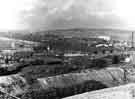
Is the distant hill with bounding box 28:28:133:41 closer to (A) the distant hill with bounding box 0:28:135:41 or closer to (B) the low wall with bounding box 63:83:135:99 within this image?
(A) the distant hill with bounding box 0:28:135:41

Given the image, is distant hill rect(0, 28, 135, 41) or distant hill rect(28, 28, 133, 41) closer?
distant hill rect(0, 28, 135, 41)

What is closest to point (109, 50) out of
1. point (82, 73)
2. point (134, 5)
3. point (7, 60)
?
point (82, 73)

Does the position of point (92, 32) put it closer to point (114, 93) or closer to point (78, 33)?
point (78, 33)

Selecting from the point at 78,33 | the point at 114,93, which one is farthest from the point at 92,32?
the point at 114,93

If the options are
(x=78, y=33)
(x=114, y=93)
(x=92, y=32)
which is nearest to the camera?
(x=78, y=33)

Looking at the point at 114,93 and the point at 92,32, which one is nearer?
the point at 92,32

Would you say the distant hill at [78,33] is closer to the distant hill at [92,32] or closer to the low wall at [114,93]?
the distant hill at [92,32]

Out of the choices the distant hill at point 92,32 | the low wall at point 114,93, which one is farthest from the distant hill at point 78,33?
the low wall at point 114,93

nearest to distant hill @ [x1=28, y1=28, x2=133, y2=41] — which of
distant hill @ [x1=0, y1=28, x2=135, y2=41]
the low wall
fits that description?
distant hill @ [x1=0, y1=28, x2=135, y2=41]

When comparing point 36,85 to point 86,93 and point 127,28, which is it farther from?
point 127,28

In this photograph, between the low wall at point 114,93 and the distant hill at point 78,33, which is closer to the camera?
the distant hill at point 78,33

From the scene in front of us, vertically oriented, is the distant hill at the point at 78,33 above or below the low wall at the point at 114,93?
above

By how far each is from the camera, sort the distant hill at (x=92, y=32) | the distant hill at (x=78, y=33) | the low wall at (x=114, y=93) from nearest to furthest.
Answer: the distant hill at (x=78, y=33) < the distant hill at (x=92, y=32) < the low wall at (x=114, y=93)
